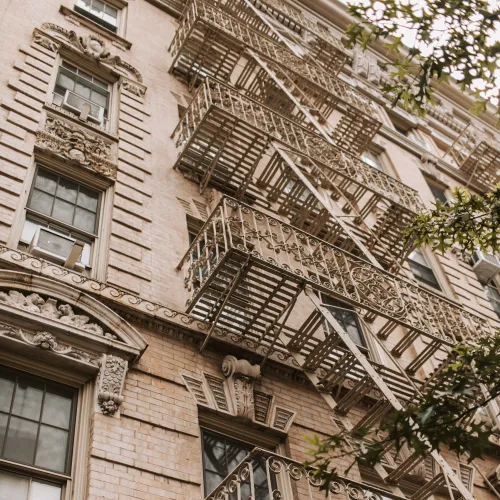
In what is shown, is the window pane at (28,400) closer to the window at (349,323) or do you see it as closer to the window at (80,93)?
the window at (349,323)

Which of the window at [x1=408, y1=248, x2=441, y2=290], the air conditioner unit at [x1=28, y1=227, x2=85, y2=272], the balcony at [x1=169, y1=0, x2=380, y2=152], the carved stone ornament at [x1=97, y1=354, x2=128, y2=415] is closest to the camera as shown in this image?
the carved stone ornament at [x1=97, y1=354, x2=128, y2=415]

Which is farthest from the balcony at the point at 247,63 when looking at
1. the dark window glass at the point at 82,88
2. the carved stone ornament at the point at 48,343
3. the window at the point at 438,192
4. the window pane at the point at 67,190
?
the carved stone ornament at the point at 48,343

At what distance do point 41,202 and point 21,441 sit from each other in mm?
4715

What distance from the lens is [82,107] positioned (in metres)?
13.7

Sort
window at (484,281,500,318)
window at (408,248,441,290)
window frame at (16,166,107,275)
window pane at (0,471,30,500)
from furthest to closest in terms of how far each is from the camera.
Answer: window at (484,281,500,318), window at (408,248,441,290), window frame at (16,166,107,275), window pane at (0,471,30,500)

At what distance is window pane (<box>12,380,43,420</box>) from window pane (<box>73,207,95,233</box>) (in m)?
3.60

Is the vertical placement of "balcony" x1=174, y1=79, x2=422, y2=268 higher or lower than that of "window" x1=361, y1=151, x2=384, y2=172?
higher

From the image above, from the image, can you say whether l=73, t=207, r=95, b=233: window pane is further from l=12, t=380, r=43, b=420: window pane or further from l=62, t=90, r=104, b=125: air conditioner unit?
l=12, t=380, r=43, b=420: window pane

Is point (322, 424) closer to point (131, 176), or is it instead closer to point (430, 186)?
point (131, 176)

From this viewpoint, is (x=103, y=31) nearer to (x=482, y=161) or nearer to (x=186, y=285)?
(x=186, y=285)

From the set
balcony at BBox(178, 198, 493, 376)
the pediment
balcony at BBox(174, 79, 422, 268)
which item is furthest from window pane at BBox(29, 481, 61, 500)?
balcony at BBox(174, 79, 422, 268)

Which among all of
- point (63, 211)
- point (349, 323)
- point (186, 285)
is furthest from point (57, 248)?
point (349, 323)

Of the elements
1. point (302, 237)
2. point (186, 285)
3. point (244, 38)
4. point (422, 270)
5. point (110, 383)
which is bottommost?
point (422, 270)

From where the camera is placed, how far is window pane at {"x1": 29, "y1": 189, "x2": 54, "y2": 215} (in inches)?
439
